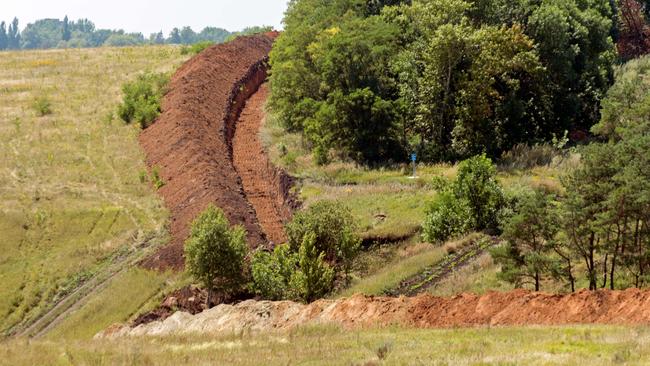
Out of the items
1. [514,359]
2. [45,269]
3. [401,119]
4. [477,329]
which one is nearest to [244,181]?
[401,119]

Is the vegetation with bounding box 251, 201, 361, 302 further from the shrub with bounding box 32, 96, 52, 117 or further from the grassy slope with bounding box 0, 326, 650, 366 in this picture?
the shrub with bounding box 32, 96, 52, 117

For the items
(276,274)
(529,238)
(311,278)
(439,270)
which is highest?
(529,238)

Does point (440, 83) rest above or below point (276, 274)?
above

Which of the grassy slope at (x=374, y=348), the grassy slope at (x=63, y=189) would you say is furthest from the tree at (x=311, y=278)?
the grassy slope at (x=374, y=348)

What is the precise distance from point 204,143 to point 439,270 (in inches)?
1153

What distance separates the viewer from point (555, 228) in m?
29.9

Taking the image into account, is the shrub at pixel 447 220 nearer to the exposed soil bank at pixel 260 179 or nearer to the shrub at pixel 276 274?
the shrub at pixel 276 274

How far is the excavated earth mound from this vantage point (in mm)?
23875

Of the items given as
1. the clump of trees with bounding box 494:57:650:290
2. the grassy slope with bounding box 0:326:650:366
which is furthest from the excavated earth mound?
the clump of trees with bounding box 494:57:650:290

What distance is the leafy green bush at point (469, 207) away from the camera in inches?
1618

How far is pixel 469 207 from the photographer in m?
41.6

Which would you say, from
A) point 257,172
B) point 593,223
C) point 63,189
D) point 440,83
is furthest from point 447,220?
point 63,189

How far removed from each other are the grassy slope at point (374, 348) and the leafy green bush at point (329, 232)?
42.9 ft

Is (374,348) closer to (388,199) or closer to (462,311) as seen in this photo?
(462,311)
